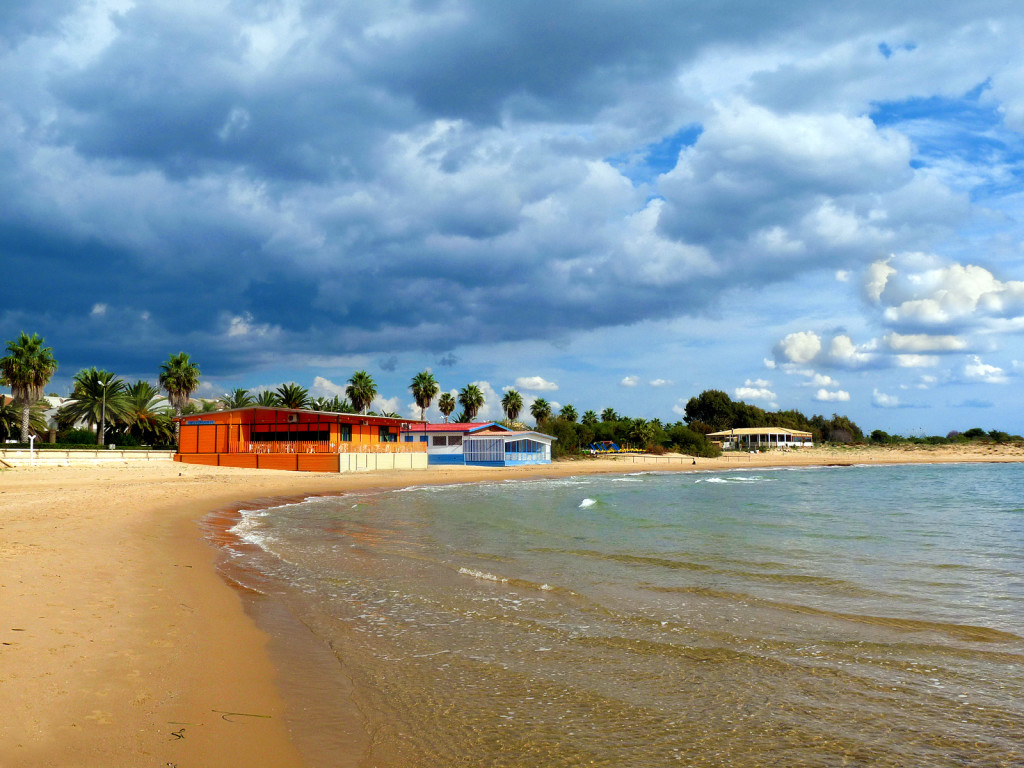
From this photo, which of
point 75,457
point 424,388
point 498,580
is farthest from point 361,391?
point 498,580

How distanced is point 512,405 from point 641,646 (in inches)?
3431

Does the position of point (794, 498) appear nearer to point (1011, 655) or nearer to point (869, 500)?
point (869, 500)

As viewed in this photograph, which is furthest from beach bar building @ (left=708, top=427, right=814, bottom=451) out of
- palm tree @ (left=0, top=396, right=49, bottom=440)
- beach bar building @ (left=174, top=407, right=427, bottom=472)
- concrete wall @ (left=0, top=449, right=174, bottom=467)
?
palm tree @ (left=0, top=396, right=49, bottom=440)

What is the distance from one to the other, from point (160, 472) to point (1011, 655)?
41.0m

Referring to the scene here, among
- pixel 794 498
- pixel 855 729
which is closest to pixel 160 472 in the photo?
pixel 794 498

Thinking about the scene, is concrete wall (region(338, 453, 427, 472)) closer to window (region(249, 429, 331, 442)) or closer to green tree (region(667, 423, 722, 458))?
window (region(249, 429, 331, 442))

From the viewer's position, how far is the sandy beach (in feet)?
14.9

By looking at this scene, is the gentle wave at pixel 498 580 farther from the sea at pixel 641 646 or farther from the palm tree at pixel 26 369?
the palm tree at pixel 26 369

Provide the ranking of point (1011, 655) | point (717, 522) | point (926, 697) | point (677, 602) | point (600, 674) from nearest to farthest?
point (926, 697)
point (600, 674)
point (1011, 655)
point (677, 602)
point (717, 522)

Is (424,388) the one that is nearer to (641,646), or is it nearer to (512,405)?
(512,405)

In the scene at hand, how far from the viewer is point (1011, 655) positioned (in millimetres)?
7488

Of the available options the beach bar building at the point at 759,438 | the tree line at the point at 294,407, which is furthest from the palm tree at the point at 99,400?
the beach bar building at the point at 759,438

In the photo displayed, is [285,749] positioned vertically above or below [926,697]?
above

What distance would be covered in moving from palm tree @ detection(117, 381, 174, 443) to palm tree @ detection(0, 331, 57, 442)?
849 cm
